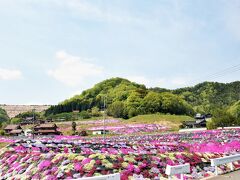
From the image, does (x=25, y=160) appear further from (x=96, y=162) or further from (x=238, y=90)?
(x=238, y=90)

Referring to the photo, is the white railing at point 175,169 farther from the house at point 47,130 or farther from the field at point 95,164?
the house at point 47,130

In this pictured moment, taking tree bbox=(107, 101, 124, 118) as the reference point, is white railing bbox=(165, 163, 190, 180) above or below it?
below

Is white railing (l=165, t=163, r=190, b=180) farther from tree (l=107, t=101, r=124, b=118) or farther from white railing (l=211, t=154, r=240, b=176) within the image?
tree (l=107, t=101, r=124, b=118)

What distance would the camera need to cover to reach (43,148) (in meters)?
20.1

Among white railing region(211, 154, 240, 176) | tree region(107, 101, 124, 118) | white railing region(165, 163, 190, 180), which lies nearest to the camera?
white railing region(165, 163, 190, 180)

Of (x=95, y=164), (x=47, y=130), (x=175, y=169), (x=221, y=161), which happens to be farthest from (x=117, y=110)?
(x=175, y=169)

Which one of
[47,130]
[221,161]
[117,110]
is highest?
[117,110]

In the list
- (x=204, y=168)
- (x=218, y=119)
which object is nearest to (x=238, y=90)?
(x=218, y=119)

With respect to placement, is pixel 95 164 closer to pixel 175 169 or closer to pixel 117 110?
pixel 175 169

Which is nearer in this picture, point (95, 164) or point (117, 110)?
point (95, 164)

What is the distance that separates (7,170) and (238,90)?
19094cm

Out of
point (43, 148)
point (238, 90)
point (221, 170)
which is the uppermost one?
point (238, 90)

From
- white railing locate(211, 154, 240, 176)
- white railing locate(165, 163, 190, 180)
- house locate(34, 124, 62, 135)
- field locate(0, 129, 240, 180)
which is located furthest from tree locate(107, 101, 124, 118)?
white railing locate(165, 163, 190, 180)

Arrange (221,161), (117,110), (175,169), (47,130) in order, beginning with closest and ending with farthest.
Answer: (175,169), (221,161), (47,130), (117,110)
